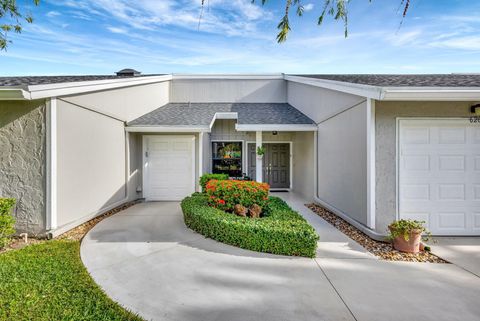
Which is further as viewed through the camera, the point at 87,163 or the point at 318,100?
the point at 318,100

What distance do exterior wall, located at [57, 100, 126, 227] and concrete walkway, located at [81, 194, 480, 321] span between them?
51.7 inches

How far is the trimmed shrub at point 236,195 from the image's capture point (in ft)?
20.3

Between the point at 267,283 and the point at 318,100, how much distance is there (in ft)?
23.6

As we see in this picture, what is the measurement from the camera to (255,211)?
5.95 meters

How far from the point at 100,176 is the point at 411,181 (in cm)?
803

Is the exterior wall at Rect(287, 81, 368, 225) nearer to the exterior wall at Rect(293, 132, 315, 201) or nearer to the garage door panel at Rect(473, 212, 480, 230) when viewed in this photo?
the exterior wall at Rect(293, 132, 315, 201)

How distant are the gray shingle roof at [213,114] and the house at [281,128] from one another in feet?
0.61

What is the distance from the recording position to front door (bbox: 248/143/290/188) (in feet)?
41.1

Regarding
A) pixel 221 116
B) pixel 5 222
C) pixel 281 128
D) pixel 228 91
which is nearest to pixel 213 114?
pixel 221 116

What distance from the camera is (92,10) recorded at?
8.64 m

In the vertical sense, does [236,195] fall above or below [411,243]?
above

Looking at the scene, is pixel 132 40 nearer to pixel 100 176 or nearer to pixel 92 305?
pixel 100 176

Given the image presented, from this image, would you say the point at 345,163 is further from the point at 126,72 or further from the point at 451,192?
the point at 126,72

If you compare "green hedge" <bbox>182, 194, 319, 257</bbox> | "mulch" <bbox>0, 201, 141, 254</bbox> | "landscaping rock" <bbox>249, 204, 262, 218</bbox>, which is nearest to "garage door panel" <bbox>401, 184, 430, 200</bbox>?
"green hedge" <bbox>182, 194, 319, 257</bbox>
